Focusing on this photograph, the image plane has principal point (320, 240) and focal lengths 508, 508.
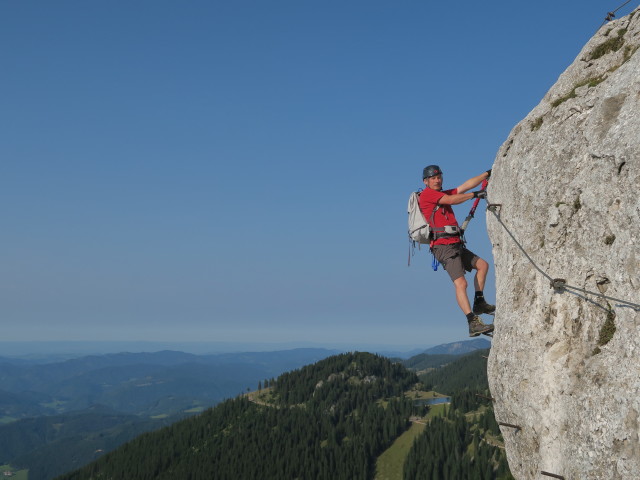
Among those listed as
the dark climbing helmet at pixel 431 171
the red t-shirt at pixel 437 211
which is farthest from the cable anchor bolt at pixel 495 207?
the dark climbing helmet at pixel 431 171

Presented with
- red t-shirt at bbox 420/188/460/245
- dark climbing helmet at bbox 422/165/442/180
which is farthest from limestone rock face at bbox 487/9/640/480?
dark climbing helmet at bbox 422/165/442/180

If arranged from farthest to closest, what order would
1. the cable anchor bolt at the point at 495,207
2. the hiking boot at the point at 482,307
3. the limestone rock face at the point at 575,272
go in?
the hiking boot at the point at 482,307, the cable anchor bolt at the point at 495,207, the limestone rock face at the point at 575,272

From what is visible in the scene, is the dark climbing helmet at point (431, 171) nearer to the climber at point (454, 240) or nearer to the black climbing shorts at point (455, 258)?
the climber at point (454, 240)

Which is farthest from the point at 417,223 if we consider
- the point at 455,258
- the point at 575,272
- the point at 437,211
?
the point at 575,272

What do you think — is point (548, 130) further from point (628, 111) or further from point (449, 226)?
point (449, 226)

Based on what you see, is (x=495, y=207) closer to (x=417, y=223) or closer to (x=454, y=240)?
(x=454, y=240)

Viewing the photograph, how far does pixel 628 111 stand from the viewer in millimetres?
12211

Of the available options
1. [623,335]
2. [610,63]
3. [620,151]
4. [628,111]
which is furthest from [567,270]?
[610,63]

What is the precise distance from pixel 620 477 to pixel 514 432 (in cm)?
421

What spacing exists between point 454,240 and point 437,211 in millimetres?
1137

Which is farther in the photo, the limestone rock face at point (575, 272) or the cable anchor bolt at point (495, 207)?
the cable anchor bolt at point (495, 207)

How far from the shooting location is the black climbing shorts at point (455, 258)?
16844mm

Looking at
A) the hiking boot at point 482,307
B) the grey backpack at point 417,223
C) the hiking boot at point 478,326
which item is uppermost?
the grey backpack at point 417,223

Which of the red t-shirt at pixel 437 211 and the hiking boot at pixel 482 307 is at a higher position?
the red t-shirt at pixel 437 211
